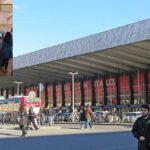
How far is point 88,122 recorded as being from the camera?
34312mm

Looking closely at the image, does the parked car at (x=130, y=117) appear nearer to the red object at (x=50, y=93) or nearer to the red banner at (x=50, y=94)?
the red banner at (x=50, y=94)

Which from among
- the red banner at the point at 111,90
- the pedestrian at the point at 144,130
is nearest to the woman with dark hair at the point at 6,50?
the pedestrian at the point at 144,130

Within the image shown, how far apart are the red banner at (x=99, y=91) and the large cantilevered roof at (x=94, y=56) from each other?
1.33 metres

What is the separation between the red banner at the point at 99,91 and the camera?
70.6 metres

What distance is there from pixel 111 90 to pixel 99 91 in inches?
105

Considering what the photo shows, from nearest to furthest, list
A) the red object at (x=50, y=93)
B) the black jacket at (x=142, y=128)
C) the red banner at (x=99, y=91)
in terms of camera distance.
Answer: the black jacket at (x=142, y=128), the red banner at (x=99, y=91), the red object at (x=50, y=93)

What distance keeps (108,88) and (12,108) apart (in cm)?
2044

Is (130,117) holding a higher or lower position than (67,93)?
lower

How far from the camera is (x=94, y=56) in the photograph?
198 feet

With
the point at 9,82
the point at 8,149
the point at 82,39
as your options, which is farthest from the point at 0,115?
the point at 9,82

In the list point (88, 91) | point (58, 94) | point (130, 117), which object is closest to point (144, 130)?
point (130, 117)

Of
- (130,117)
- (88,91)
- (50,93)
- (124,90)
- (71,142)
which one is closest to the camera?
(71,142)

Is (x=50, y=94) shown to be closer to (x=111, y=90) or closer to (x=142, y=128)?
(x=111, y=90)

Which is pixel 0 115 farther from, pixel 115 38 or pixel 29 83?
pixel 29 83
